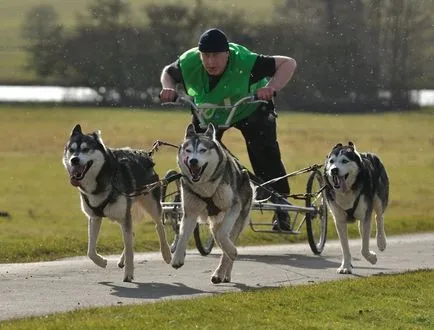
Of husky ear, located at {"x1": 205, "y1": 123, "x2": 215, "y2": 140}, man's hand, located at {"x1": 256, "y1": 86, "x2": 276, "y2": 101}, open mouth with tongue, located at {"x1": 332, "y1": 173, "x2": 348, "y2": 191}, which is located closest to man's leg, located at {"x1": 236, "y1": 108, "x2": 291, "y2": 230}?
open mouth with tongue, located at {"x1": 332, "y1": 173, "x2": 348, "y2": 191}

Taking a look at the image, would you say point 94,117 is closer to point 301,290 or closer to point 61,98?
point 61,98

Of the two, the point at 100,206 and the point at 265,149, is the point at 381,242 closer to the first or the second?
the point at 265,149

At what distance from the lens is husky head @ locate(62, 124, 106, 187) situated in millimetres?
12734

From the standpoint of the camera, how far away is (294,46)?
2272 inches

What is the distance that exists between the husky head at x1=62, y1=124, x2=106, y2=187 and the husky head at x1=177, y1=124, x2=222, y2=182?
0.93 metres

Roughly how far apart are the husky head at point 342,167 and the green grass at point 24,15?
132ft

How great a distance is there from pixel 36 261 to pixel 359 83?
1867 inches

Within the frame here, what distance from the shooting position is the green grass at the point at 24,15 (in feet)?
194

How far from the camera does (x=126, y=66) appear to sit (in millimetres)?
64812

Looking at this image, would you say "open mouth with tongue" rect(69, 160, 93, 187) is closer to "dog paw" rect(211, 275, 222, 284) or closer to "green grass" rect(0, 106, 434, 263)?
"dog paw" rect(211, 275, 222, 284)

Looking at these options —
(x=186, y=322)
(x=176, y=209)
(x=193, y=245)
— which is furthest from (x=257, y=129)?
(x=186, y=322)

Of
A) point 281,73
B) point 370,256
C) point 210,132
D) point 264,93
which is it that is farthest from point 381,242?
point 210,132

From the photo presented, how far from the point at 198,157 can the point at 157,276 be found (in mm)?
2151

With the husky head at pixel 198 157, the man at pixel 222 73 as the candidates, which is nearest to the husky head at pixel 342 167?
the man at pixel 222 73
